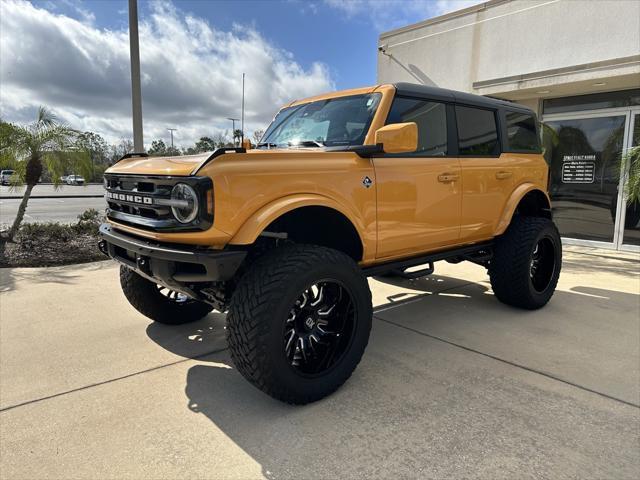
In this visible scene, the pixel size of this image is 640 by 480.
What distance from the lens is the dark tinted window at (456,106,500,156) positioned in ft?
12.6

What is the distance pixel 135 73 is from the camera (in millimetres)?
7195

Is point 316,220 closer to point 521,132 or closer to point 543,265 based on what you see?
point 521,132

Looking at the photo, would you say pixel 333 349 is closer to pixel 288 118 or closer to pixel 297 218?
pixel 297 218

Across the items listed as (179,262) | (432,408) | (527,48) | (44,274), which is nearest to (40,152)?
(44,274)

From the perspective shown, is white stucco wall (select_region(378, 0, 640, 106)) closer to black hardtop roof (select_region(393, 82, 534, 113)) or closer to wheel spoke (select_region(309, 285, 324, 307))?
black hardtop roof (select_region(393, 82, 534, 113))

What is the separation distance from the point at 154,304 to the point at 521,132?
3937 mm

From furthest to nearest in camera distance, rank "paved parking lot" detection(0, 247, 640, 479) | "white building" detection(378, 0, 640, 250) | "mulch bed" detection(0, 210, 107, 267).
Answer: "white building" detection(378, 0, 640, 250)
"mulch bed" detection(0, 210, 107, 267)
"paved parking lot" detection(0, 247, 640, 479)

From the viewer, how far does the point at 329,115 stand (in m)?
3.53

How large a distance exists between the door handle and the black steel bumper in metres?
1.83

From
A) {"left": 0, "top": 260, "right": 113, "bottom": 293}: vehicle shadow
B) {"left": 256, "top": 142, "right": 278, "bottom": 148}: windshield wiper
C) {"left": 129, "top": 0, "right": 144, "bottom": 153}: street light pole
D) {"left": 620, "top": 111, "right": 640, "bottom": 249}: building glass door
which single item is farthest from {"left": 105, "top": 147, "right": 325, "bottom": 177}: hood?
{"left": 620, "top": 111, "right": 640, "bottom": 249}: building glass door

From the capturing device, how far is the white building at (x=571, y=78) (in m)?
7.38

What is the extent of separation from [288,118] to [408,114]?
1.11 metres

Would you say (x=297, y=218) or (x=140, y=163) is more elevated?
(x=140, y=163)

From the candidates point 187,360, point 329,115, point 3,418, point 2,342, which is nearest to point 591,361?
point 329,115
